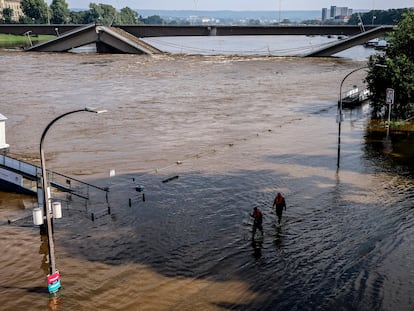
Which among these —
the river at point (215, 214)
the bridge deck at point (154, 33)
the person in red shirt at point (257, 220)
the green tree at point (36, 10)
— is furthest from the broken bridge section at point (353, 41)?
the green tree at point (36, 10)

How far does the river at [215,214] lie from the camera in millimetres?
16281

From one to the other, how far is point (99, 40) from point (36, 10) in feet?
282

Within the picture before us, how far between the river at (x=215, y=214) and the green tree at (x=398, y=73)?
2.95m

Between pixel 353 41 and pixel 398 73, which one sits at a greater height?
pixel 353 41

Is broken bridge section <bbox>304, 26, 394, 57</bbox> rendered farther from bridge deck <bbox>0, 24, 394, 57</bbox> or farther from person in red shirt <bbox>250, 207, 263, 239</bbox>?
person in red shirt <bbox>250, 207, 263, 239</bbox>

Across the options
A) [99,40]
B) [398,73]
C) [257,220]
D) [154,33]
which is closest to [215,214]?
[257,220]

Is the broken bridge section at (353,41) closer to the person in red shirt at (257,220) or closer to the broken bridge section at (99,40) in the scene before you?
the broken bridge section at (99,40)

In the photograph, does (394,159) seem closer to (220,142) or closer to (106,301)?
(220,142)

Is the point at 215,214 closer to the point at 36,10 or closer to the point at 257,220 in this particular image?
the point at 257,220

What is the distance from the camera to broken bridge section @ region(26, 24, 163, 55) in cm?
11294

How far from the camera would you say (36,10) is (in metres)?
187

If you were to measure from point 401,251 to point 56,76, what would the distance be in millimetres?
68206

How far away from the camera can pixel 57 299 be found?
15.9 meters

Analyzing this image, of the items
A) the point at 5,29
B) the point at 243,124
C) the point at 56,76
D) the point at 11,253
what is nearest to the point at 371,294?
the point at 11,253
